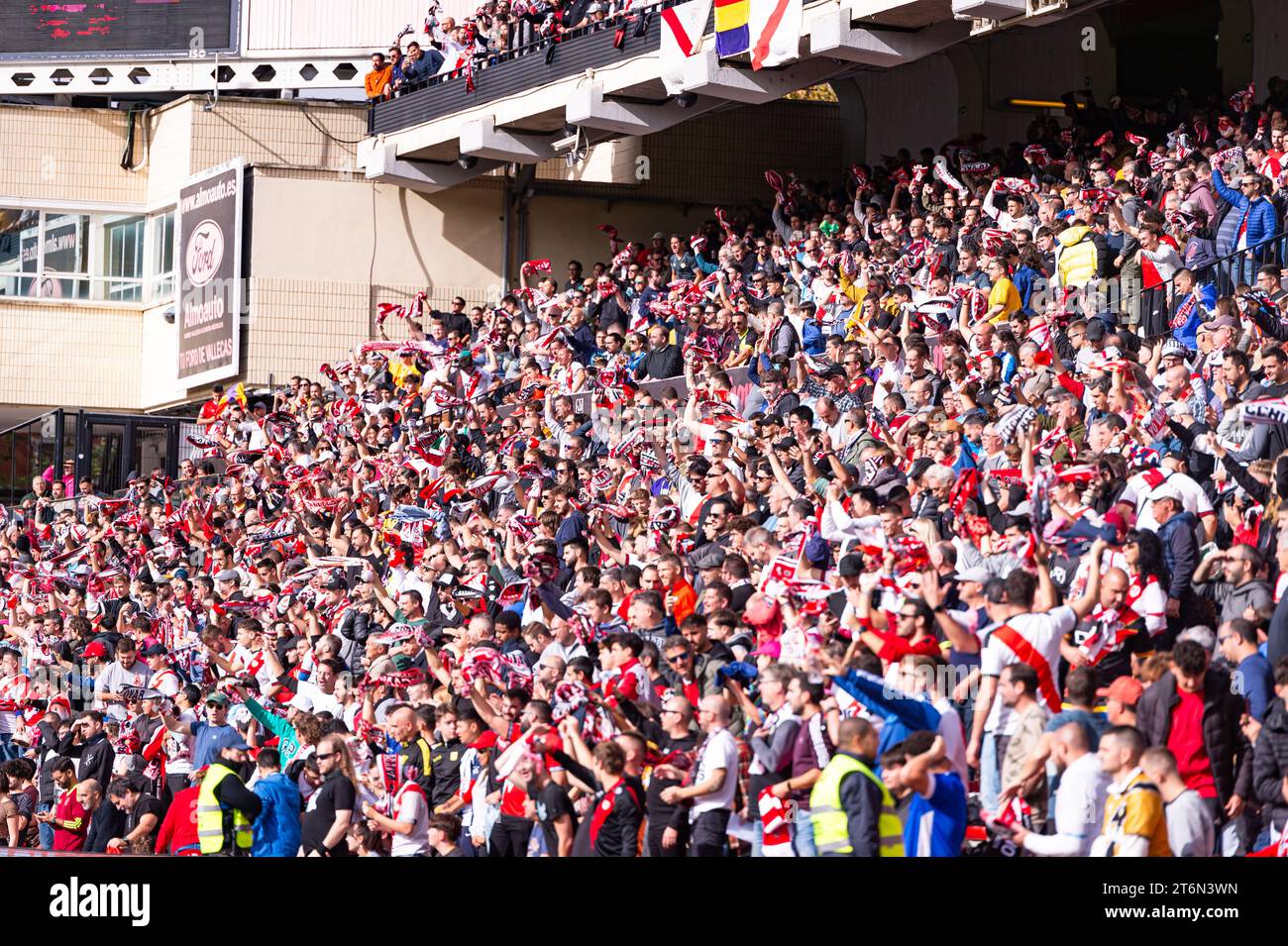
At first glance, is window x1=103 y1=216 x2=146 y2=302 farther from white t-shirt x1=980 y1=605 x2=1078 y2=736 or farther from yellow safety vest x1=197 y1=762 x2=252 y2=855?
white t-shirt x1=980 y1=605 x2=1078 y2=736

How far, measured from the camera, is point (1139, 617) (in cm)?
1012

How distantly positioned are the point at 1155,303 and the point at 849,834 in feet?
26.5

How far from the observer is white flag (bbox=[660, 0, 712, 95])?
24094 millimetres

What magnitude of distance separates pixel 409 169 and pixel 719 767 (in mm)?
21026

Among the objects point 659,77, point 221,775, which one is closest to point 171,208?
point 659,77

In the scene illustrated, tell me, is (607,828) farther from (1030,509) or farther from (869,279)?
(869,279)

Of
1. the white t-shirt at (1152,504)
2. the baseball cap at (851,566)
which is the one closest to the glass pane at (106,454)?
the baseball cap at (851,566)

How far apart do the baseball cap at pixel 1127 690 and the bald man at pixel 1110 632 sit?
576 millimetres

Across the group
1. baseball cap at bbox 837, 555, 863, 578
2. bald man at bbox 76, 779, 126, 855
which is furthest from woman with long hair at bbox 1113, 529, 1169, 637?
bald man at bbox 76, 779, 126, 855

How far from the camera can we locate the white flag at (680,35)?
24094 mm

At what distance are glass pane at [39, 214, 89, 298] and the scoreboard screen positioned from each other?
282cm

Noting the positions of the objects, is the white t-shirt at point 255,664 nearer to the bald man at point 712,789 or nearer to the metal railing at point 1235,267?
the bald man at point 712,789

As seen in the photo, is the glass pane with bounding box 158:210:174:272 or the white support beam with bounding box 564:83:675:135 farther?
the glass pane with bounding box 158:210:174:272

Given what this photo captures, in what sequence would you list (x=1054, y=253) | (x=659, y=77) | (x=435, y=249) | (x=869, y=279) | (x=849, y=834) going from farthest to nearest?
(x=435, y=249) < (x=659, y=77) < (x=869, y=279) < (x=1054, y=253) < (x=849, y=834)
